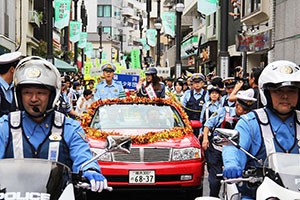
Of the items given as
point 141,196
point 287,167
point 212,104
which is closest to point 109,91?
point 212,104

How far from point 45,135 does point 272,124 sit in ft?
5.45

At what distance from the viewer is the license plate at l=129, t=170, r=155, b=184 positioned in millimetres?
7484

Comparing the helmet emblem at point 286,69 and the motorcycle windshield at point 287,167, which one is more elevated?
the helmet emblem at point 286,69

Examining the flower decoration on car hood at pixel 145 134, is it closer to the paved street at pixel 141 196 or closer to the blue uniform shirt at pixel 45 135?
the paved street at pixel 141 196

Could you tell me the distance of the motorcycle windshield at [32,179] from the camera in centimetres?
300

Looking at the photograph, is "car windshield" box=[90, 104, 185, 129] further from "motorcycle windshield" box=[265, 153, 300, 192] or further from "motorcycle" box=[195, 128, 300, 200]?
"motorcycle windshield" box=[265, 153, 300, 192]

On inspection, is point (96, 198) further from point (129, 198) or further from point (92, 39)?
point (92, 39)

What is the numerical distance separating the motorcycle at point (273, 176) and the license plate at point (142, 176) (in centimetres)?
381

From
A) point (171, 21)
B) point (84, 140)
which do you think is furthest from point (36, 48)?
point (84, 140)

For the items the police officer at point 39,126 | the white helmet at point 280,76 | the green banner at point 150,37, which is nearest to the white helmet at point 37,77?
the police officer at point 39,126

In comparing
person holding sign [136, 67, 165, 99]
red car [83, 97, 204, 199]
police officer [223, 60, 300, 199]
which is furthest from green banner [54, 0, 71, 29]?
police officer [223, 60, 300, 199]

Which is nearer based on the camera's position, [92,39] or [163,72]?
[163,72]

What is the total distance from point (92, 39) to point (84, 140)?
91.8m

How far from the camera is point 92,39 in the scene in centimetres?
9462
